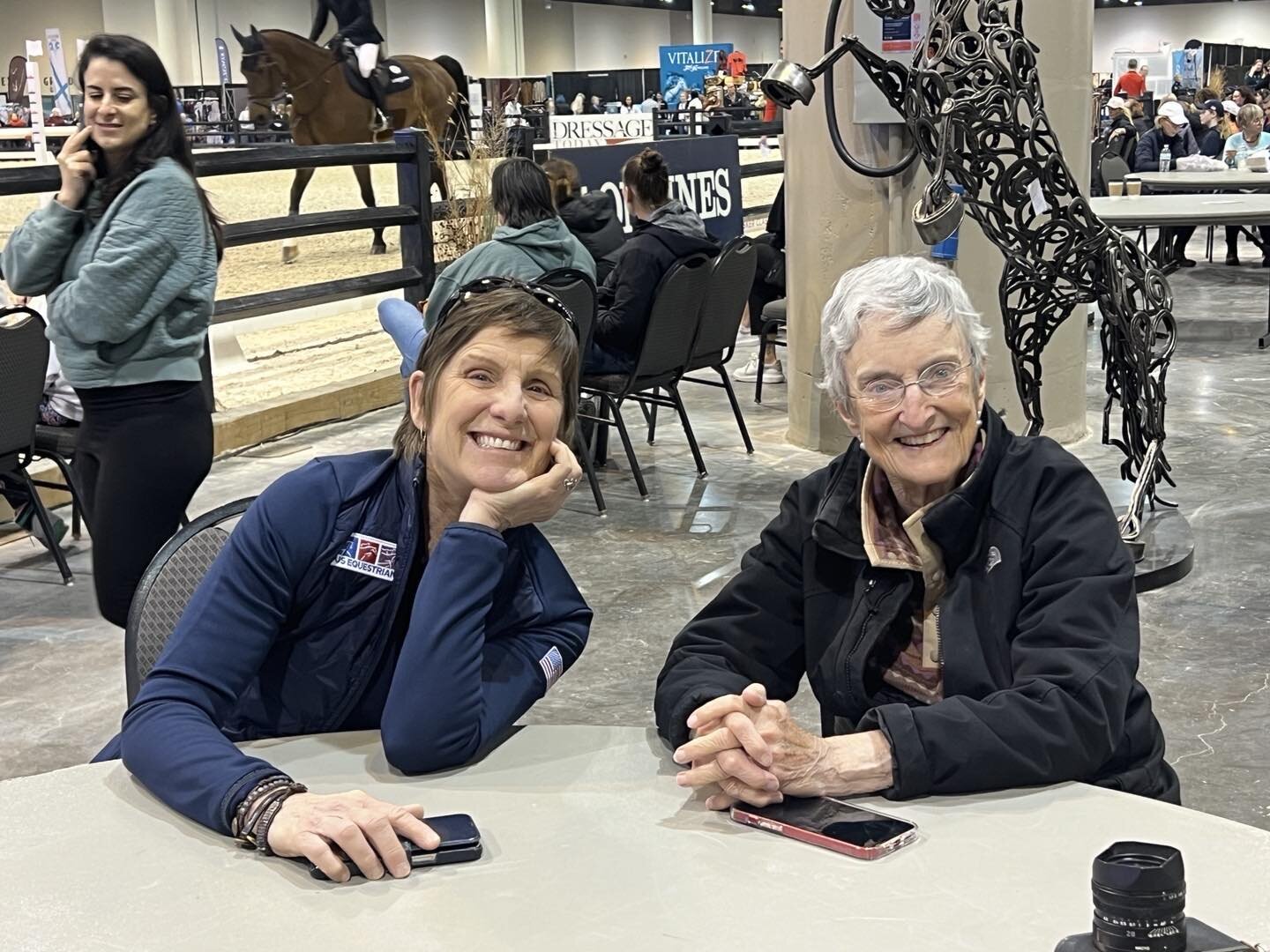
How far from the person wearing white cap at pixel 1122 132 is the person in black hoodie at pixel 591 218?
833cm

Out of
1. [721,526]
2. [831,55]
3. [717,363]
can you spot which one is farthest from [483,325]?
[717,363]

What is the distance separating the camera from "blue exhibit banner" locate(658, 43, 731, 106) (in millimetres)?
22484

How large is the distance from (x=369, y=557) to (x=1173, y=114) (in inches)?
578

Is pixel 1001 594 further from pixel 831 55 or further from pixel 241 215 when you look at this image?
pixel 241 215

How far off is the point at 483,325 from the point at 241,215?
14734 mm

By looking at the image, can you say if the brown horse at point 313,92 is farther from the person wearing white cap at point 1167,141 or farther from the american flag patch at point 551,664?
the american flag patch at point 551,664

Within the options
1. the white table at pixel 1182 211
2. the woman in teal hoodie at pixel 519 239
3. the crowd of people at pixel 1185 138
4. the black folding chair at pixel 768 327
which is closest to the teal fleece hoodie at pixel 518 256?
the woman in teal hoodie at pixel 519 239

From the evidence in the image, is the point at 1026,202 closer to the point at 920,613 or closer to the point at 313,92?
the point at 920,613

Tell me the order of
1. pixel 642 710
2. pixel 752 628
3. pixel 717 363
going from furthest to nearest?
pixel 717 363 < pixel 642 710 < pixel 752 628

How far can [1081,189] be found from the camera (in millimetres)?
6289

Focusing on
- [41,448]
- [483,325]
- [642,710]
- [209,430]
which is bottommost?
[642,710]

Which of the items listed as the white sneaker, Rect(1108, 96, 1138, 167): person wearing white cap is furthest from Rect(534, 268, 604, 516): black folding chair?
Rect(1108, 96, 1138, 167): person wearing white cap

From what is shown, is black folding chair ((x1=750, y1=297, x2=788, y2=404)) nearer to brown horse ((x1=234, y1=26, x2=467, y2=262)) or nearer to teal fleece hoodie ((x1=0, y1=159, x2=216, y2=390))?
teal fleece hoodie ((x1=0, y1=159, x2=216, y2=390))

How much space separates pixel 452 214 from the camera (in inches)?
368
